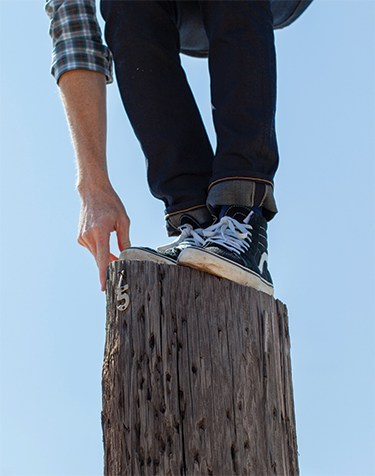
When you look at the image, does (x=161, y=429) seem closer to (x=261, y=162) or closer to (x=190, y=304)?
(x=190, y=304)

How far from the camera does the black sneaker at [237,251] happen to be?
5.79 ft

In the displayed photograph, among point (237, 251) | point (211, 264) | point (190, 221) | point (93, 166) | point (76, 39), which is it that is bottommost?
point (211, 264)

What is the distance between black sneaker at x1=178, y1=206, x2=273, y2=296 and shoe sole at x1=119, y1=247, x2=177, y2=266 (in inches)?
5.5

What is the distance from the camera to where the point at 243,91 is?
2.14 meters

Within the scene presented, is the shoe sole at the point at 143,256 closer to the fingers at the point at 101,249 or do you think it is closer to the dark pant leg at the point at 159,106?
the fingers at the point at 101,249

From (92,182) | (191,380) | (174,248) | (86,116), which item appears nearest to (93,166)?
(92,182)

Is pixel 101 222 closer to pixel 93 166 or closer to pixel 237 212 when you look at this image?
pixel 93 166

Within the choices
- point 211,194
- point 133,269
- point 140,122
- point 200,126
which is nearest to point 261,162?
point 211,194

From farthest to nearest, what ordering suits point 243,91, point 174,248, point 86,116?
point 86,116, point 243,91, point 174,248

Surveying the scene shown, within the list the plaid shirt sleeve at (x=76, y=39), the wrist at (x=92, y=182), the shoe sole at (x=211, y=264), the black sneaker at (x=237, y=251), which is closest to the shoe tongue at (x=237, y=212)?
the black sneaker at (x=237, y=251)

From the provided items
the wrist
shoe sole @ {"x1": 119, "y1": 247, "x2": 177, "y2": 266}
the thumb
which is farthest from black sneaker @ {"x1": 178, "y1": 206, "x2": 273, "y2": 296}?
the wrist

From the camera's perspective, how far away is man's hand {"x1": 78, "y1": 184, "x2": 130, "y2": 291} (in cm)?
217

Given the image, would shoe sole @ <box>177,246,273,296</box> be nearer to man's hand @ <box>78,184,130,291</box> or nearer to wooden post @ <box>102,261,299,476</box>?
wooden post @ <box>102,261,299,476</box>

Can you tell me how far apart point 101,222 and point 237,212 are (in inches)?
20.9
